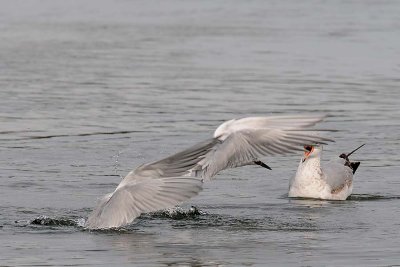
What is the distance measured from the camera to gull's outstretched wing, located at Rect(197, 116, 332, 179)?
8.43 metres

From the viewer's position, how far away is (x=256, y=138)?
28.3 feet

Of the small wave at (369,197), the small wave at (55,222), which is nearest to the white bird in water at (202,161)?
the small wave at (55,222)

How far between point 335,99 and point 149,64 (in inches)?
144

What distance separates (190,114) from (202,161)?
5565mm

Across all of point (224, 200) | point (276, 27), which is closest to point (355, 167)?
point (224, 200)

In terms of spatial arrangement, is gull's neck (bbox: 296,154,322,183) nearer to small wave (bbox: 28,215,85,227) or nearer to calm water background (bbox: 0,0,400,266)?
calm water background (bbox: 0,0,400,266)

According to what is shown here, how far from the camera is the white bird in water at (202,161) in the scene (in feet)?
27.8

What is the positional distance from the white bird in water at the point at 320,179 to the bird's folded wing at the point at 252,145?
7.46ft

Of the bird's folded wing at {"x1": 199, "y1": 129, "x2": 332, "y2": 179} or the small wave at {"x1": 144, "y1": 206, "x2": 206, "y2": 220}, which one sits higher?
the bird's folded wing at {"x1": 199, "y1": 129, "x2": 332, "y2": 179}

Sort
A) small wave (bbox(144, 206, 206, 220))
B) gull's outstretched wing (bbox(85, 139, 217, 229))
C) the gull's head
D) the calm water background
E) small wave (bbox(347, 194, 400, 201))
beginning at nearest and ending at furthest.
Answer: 1. gull's outstretched wing (bbox(85, 139, 217, 229))
2. the calm water background
3. small wave (bbox(144, 206, 206, 220))
4. small wave (bbox(347, 194, 400, 201))
5. the gull's head

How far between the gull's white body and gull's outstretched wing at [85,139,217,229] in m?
2.38

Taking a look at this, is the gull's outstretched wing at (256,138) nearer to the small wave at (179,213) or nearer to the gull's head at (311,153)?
the small wave at (179,213)

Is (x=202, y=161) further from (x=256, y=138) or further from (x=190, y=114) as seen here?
(x=190, y=114)

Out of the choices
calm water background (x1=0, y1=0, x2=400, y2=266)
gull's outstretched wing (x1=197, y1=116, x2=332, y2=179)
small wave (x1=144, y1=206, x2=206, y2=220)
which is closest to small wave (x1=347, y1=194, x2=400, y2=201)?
calm water background (x1=0, y1=0, x2=400, y2=266)
